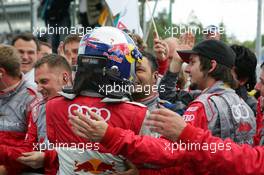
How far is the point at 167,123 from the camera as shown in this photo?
260 centimetres

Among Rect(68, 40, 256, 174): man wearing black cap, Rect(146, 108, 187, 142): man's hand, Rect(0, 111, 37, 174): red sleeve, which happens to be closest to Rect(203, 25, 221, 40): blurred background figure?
Rect(68, 40, 256, 174): man wearing black cap

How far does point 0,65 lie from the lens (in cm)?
461

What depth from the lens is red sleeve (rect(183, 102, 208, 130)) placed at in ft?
11.3

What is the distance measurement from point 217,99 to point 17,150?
5.16 ft

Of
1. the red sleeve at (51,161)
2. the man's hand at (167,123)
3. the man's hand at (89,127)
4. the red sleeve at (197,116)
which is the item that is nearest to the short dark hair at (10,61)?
the red sleeve at (51,161)

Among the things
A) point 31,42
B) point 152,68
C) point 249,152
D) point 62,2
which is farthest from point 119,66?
point 62,2

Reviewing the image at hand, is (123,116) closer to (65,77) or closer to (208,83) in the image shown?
(208,83)

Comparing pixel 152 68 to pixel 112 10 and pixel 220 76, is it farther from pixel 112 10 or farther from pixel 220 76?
pixel 112 10

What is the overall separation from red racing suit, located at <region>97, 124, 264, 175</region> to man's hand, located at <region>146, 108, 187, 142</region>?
0.04 metres

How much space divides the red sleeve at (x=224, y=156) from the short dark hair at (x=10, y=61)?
7.60 ft

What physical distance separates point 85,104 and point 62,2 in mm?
7445

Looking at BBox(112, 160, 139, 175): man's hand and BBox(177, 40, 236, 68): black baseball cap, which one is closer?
BBox(112, 160, 139, 175): man's hand

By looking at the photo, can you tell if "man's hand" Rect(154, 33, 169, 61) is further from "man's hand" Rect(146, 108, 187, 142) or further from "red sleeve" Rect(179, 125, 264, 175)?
"man's hand" Rect(146, 108, 187, 142)

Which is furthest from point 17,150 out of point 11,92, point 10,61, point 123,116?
point 123,116
